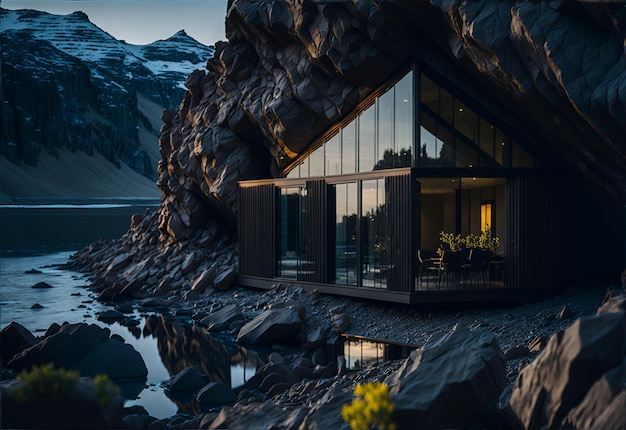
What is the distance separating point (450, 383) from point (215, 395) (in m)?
6.92

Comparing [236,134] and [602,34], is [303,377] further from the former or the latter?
[236,134]

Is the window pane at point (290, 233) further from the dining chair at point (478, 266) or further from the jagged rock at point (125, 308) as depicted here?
the dining chair at point (478, 266)

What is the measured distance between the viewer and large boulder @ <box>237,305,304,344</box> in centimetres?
1781

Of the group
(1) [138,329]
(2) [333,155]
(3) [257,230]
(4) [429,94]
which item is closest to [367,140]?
(2) [333,155]

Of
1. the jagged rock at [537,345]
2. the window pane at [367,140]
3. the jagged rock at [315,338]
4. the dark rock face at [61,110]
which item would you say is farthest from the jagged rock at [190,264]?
the dark rock face at [61,110]

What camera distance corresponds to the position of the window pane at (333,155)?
22.0 metres

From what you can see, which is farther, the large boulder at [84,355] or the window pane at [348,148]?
the window pane at [348,148]

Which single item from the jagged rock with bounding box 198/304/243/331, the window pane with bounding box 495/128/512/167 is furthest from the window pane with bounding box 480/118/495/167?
the jagged rock with bounding box 198/304/243/331

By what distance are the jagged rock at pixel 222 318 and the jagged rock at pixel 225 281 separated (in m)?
3.16

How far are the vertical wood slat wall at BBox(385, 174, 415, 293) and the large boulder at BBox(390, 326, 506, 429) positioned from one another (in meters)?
9.88

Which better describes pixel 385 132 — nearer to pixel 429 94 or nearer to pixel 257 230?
pixel 429 94

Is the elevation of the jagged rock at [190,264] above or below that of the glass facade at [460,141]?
below

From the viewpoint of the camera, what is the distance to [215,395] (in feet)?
42.3

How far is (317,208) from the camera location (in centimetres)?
2122
